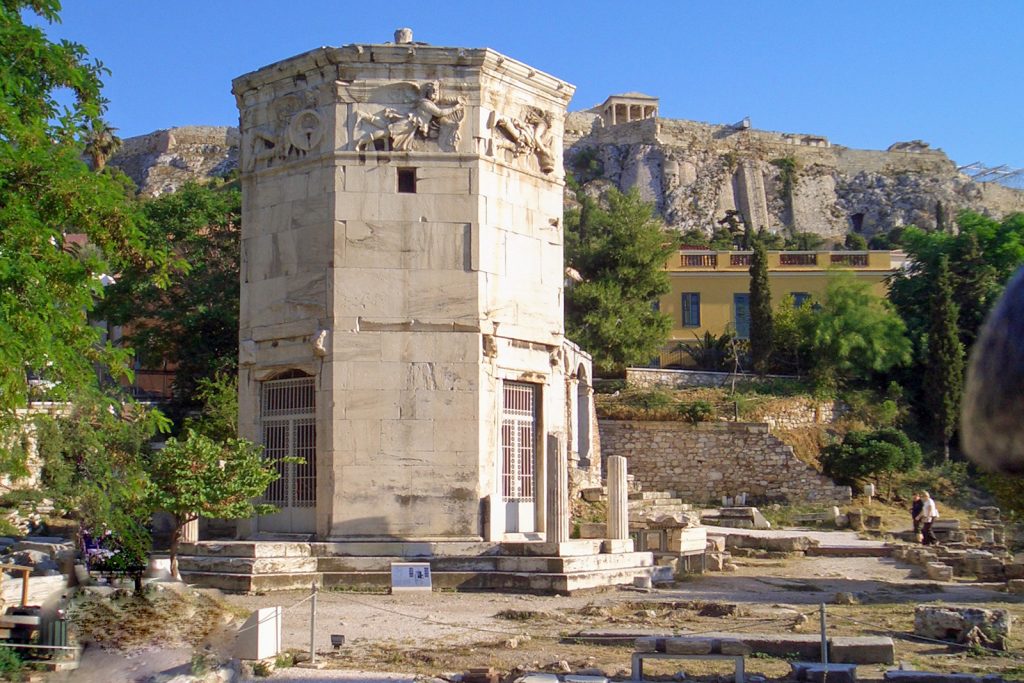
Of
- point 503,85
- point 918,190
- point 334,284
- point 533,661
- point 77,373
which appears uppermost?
point 918,190

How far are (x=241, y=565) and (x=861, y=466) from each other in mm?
24869

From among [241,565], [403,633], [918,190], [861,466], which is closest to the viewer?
[403,633]

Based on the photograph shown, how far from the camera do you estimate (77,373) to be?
9.49 m

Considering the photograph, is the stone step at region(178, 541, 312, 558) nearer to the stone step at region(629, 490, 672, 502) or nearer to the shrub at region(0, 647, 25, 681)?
the shrub at region(0, 647, 25, 681)

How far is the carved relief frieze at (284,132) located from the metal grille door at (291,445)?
3602mm

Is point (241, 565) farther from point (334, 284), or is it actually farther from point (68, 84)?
point (68, 84)

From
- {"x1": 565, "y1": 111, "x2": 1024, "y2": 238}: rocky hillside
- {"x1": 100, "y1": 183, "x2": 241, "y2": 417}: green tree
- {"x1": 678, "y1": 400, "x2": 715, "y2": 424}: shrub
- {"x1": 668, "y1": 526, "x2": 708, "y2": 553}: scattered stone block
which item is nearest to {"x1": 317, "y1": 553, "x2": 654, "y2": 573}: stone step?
{"x1": 668, "y1": 526, "x2": 708, "y2": 553}: scattered stone block

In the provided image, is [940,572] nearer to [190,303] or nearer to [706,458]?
[706,458]

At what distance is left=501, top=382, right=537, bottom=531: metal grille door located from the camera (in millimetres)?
18234

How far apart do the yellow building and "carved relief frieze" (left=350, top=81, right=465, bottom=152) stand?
33.4 m

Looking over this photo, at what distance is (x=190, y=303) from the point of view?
3244cm

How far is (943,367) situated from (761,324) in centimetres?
701

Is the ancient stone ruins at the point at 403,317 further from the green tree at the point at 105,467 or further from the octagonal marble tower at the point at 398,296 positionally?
the green tree at the point at 105,467

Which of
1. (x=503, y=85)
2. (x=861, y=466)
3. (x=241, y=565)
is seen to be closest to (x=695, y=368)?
(x=861, y=466)
